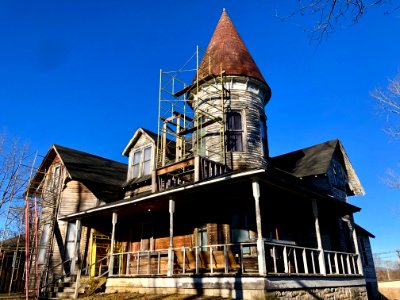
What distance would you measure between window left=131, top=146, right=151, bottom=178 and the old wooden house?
2.8 inches

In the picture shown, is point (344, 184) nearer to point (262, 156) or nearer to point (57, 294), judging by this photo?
point (262, 156)

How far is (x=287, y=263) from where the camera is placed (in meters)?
11.6

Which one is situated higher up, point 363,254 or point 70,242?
point 70,242

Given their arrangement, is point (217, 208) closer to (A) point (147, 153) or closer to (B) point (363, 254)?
(A) point (147, 153)

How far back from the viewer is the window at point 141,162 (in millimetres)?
21642

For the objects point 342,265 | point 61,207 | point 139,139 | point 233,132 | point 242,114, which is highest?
point 139,139

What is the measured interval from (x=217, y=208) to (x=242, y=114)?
585 centimetres

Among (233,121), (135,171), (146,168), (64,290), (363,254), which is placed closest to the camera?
(64,290)

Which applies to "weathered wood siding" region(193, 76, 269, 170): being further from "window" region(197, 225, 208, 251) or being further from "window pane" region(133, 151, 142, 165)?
"window pane" region(133, 151, 142, 165)

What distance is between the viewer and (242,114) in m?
18.3

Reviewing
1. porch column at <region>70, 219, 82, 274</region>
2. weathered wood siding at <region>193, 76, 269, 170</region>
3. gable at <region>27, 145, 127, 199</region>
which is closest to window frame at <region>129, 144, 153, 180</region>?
gable at <region>27, 145, 127, 199</region>

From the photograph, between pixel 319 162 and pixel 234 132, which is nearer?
pixel 234 132

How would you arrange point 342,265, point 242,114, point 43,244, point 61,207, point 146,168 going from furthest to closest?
point 146,168
point 43,244
point 61,207
point 242,114
point 342,265

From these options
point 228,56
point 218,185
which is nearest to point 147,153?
point 228,56
